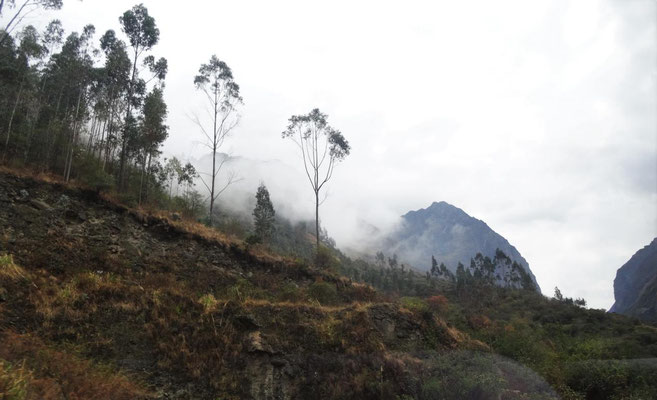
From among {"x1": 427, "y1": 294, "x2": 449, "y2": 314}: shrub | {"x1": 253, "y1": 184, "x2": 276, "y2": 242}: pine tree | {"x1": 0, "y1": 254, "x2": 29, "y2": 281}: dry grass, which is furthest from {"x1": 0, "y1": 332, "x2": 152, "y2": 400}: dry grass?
{"x1": 253, "y1": 184, "x2": 276, "y2": 242}: pine tree

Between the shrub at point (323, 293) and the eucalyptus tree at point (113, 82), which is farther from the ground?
the eucalyptus tree at point (113, 82)

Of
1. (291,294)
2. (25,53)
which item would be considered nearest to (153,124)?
(25,53)

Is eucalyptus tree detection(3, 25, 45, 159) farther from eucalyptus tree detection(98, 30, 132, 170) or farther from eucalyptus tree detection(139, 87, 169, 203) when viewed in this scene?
eucalyptus tree detection(139, 87, 169, 203)

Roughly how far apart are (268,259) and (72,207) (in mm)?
8803

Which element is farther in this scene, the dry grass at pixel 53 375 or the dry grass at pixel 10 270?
the dry grass at pixel 10 270

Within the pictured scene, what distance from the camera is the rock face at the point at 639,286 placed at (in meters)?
96.6

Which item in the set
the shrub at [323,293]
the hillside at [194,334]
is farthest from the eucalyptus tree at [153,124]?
the shrub at [323,293]

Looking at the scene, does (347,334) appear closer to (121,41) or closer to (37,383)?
(37,383)

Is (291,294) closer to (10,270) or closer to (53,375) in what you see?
(53,375)

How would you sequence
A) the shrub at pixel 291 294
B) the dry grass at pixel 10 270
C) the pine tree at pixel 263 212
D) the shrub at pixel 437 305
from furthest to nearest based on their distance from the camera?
the pine tree at pixel 263 212 → the shrub at pixel 437 305 → the shrub at pixel 291 294 → the dry grass at pixel 10 270

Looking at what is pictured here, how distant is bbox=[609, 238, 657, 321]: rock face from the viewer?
96.6m

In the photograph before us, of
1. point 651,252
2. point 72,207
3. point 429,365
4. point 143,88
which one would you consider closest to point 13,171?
point 72,207

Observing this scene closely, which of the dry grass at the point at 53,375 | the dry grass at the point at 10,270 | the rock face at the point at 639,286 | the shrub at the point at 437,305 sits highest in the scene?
the rock face at the point at 639,286

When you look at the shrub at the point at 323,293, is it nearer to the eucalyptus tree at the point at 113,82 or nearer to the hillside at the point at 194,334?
the hillside at the point at 194,334
